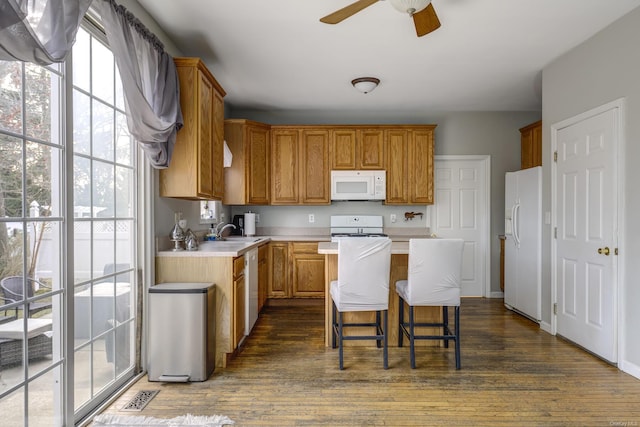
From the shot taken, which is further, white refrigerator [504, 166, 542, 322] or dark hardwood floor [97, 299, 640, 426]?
white refrigerator [504, 166, 542, 322]

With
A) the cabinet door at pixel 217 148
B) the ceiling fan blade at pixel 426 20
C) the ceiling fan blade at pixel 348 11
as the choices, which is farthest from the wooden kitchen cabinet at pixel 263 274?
the ceiling fan blade at pixel 426 20

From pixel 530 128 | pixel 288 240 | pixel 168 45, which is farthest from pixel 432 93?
pixel 168 45

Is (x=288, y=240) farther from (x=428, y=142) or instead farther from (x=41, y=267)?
(x=41, y=267)

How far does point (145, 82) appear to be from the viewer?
233 cm

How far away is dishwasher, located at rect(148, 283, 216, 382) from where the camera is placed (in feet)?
8.01

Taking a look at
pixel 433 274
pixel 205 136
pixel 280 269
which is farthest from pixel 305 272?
pixel 205 136

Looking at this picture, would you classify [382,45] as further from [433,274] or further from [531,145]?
[531,145]

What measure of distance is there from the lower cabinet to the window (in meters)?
2.31

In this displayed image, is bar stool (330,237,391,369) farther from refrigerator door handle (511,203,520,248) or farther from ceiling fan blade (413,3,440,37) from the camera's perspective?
refrigerator door handle (511,203,520,248)

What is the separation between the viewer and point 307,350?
3084 mm

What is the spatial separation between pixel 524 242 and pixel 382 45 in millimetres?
2654

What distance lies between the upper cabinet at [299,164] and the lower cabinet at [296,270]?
63cm

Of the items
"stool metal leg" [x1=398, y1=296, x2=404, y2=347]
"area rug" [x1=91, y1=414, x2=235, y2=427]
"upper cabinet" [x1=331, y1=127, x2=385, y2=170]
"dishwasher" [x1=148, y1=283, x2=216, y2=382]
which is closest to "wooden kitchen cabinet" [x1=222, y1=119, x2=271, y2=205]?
"upper cabinet" [x1=331, y1=127, x2=385, y2=170]

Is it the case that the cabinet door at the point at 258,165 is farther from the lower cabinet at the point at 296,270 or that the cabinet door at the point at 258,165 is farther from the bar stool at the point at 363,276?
the bar stool at the point at 363,276
